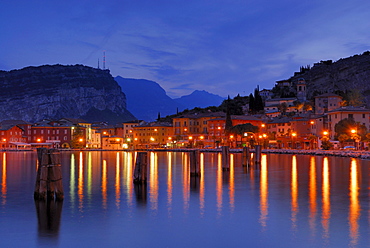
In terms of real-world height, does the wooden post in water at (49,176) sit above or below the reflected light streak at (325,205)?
above

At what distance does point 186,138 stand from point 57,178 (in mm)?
108232

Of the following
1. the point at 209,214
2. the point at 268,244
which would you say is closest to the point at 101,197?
the point at 209,214

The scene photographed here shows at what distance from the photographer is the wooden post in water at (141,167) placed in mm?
30656

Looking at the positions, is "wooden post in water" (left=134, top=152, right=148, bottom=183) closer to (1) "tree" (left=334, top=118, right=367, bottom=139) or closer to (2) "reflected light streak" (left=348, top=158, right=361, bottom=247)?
(2) "reflected light streak" (left=348, top=158, right=361, bottom=247)

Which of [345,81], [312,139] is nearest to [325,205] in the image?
[312,139]

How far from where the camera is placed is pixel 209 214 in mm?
22672

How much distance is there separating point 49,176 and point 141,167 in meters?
10.6

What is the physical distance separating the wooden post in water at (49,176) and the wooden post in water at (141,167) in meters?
7.32

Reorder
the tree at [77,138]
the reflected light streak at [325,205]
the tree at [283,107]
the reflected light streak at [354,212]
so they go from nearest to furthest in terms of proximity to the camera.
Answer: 1. the reflected light streak at [354,212]
2. the reflected light streak at [325,205]
3. the tree at [77,138]
4. the tree at [283,107]

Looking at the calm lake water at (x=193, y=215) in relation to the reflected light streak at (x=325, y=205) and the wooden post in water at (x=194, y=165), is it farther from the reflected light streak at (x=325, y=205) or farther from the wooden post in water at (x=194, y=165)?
the wooden post in water at (x=194, y=165)

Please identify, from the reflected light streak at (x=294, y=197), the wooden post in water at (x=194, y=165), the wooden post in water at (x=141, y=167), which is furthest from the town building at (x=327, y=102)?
the wooden post in water at (x=141, y=167)

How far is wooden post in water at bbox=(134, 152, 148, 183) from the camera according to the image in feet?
101

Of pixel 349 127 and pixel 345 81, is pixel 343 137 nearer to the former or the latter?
pixel 349 127

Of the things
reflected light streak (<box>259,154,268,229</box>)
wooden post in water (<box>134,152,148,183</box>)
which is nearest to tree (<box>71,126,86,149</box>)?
reflected light streak (<box>259,154,268,229</box>)
